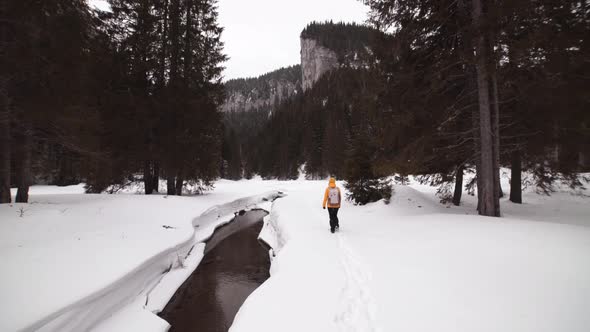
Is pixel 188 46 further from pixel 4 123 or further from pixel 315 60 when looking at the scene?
pixel 315 60

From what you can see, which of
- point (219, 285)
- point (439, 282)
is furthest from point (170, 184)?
point (439, 282)

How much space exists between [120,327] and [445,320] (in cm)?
526

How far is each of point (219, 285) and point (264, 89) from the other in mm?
189502

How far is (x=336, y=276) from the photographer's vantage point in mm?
5152

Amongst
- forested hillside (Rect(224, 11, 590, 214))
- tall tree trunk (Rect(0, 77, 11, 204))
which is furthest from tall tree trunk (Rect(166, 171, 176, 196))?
forested hillside (Rect(224, 11, 590, 214))

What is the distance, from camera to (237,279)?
727cm

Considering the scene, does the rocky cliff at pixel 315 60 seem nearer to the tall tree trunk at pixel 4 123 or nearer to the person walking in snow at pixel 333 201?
the person walking in snow at pixel 333 201

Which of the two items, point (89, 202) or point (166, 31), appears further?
point (166, 31)

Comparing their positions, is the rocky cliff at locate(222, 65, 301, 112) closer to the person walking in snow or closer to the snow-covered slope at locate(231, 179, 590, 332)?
the person walking in snow

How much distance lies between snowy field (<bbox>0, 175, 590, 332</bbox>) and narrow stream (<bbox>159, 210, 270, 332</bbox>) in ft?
1.24

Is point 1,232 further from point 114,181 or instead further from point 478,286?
point 478,286

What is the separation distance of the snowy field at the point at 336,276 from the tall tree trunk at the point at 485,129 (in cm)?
132

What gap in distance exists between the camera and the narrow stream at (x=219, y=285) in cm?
527

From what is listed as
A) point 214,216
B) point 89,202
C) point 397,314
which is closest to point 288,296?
point 397,314
